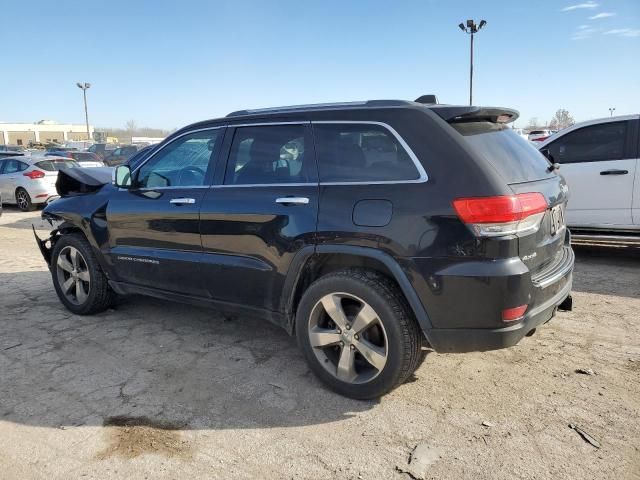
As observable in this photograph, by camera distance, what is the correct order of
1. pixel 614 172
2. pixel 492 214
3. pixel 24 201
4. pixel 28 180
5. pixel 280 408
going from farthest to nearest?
pixel 24 201 → pixel 28 180 → pixel 614 172 → pixel 280 408 → pixel 492 214

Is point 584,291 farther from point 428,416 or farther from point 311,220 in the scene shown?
point 311,220

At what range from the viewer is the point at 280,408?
319 cm

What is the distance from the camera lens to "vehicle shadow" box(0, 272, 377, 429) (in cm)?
314

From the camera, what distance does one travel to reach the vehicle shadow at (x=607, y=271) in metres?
5.43

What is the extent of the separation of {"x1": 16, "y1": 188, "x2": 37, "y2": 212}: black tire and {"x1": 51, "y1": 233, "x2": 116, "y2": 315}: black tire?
33.8 feet


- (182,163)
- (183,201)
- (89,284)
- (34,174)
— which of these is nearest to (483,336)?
(183,201)

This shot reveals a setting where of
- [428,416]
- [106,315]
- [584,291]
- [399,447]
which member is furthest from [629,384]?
[106,315]

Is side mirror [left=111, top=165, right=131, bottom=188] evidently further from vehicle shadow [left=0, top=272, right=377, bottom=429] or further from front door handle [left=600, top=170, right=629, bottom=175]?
front door handle [left=600, top=170, right=629, bottom=175]

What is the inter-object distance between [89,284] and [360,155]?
10.00 feet

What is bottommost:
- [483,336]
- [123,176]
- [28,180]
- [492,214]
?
[483,336]

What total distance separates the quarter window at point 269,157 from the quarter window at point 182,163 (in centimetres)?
24

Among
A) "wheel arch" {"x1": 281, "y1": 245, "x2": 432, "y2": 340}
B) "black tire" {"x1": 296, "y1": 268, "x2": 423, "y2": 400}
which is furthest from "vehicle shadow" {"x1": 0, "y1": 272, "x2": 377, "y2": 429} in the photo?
"wheel arch" {"x1": 281, "y1": 245, "x2": 432, "y2": 340}

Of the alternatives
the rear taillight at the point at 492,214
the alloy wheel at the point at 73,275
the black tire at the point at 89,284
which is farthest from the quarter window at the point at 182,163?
the rear taillight at the point at 492,214

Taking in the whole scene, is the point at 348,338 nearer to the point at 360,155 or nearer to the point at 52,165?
the point at 360,155
